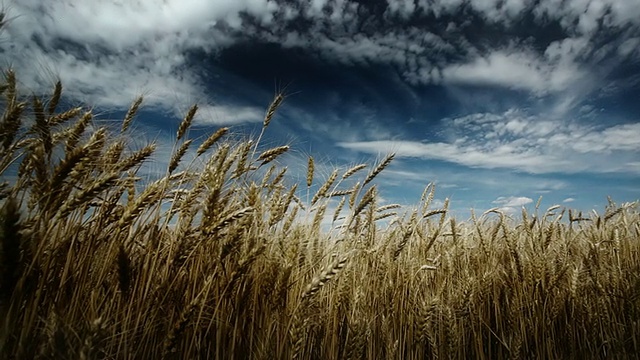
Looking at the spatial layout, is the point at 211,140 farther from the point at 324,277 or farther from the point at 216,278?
the point at 324,277

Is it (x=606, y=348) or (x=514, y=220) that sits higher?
(x=514, y=220)

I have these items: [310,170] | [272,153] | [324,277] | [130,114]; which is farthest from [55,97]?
[324,277]

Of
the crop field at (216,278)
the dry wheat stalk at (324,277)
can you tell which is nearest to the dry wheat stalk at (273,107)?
the crop field at (216,278)

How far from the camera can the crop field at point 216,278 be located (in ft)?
4.98

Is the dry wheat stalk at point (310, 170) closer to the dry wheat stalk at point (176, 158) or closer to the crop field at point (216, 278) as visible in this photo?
the crop field at point (216, 278)

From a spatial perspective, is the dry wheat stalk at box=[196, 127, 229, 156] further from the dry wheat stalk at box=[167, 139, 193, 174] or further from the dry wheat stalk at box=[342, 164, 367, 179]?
the dry wheat stalk at box=[342, 164, 367, 179]

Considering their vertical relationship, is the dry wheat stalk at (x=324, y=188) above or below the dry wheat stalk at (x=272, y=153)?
below

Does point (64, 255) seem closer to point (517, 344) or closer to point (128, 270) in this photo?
point (128, 270)

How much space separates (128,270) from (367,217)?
2702 mm

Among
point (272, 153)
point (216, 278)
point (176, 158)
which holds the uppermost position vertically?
point (272, 153)

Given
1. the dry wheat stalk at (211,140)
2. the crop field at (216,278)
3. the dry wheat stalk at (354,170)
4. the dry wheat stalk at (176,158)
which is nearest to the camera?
the crop field at (216,278)

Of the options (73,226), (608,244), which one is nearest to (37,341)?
(73,226)

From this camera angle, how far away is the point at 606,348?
3.14 metres

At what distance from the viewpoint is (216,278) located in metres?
2.21
